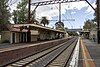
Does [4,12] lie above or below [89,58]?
above

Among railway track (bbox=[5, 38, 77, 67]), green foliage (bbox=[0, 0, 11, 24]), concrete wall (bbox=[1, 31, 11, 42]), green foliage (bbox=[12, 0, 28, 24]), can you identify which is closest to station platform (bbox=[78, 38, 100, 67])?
railway track (bbox=[5, 38, 77, 67])

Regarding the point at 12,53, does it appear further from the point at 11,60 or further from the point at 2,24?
the point at 2,24

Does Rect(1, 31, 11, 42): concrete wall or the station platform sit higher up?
Rect(1, 31, 11, 42): concrete wall

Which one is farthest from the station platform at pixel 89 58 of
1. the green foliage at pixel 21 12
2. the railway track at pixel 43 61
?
the green foliage at pixel 21 12

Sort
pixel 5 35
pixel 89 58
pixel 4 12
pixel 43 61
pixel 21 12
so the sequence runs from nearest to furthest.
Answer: pixel 43 61, pixel 89 58, pixel 5 35, pixel 4 12, pixel 21 12

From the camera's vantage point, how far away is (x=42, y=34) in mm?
100500

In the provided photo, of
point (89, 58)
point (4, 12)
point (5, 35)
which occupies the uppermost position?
point (4, 12)

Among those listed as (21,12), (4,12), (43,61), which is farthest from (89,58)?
(21,12)

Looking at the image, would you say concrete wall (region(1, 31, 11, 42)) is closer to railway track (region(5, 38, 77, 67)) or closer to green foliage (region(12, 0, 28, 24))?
railway track (region(5, 38, 77, 67))

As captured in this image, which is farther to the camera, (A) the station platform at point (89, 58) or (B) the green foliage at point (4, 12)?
(B) the green foliage at point (4, 12)

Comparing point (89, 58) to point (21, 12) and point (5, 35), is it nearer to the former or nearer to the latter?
point (5, 35)

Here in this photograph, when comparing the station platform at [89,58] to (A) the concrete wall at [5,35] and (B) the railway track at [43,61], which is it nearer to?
(B) the railway track at [43,61]

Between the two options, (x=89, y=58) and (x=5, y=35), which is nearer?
(x=89, y=58)

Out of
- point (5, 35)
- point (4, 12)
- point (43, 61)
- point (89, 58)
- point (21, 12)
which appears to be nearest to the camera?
point (43, 61)
